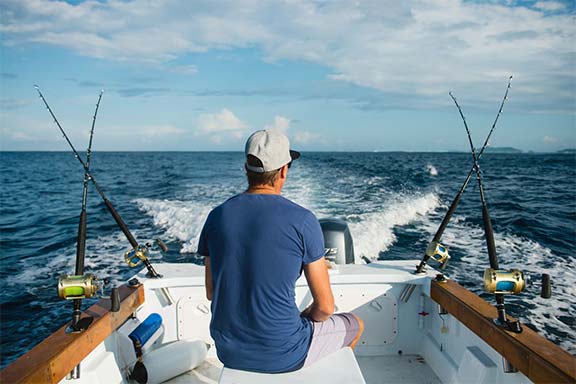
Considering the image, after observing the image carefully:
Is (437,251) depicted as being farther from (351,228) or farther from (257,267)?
(351,228)

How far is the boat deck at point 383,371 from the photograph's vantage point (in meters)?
2.52

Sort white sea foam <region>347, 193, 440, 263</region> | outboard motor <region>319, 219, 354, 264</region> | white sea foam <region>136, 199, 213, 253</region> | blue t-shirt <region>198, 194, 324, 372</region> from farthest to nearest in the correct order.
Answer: white sea foam <region>136, 199, 213, 253</region> → white sea foam <region>347, 193, 440, 263</region> → outboard motor <region>319, 219, 354, 264</region> → blue t-shirt <region>198, 194, 324, 372</region>

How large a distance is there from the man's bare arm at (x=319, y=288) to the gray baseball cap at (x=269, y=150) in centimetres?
37

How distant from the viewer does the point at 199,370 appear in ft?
8.60

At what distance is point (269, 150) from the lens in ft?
5.05

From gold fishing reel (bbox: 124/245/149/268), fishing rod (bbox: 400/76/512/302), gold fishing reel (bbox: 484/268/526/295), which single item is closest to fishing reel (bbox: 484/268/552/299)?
gold fishing reel (bbox: 484/268/526/295)

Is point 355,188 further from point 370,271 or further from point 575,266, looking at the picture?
point 370,271

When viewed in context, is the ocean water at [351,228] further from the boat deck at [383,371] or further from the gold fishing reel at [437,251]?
the gold fishing reel at [437,251]

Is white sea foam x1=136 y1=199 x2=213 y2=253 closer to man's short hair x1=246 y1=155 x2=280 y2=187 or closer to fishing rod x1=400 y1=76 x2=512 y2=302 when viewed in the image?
fishing rod x1=400 y1=76 x2=512 y2=302

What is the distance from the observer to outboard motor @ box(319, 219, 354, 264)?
351 centimetres

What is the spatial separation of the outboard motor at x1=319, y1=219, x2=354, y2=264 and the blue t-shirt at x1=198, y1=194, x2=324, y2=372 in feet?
6.26

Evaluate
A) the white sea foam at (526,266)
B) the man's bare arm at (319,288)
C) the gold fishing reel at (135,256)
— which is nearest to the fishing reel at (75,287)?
the gold fishing reel at (135,256)

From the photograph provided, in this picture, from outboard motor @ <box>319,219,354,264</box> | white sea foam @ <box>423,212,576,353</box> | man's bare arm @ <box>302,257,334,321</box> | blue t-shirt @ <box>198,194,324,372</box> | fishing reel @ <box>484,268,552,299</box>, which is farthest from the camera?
white sea foam @ <box>423,212,576,353</box>

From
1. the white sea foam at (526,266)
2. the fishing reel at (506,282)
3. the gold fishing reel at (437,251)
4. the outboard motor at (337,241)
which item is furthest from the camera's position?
the white sea foam at (526,266)
